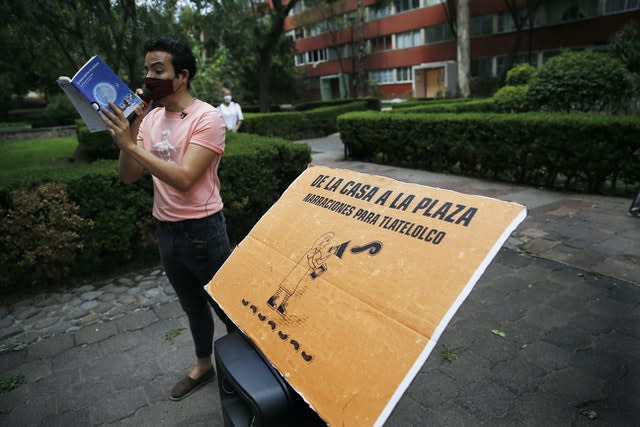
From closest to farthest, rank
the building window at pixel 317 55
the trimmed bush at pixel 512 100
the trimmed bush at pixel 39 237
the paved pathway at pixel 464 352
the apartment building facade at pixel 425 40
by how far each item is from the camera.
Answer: the paved pathway at pixel 464 352, the trimmed bush at pixel 39 237, the trimmed bush at pixel 512 100, the apartment building facade at pixel 425 40, the building window at pixel 317 55

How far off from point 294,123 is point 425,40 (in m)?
22.5

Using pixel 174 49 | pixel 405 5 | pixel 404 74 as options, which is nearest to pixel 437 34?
pixel 405 5

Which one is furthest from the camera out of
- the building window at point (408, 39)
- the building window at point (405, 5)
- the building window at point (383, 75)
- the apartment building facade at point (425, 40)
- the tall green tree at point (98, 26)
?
the building window at point (383, 75)

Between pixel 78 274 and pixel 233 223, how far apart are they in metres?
1.81

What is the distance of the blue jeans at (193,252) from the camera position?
2.28 meters

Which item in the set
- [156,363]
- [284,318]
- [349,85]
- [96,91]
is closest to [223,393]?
[284,318]

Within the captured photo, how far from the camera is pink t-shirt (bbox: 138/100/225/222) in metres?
2.06

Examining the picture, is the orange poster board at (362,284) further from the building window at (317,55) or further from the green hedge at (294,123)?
the building window at (317,55)

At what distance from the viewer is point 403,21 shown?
35.5 metres

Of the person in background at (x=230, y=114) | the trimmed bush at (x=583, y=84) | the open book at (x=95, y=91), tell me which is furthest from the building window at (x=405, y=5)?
the open book at (x=95, y=91)

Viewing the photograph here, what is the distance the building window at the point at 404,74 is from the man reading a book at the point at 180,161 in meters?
36.8

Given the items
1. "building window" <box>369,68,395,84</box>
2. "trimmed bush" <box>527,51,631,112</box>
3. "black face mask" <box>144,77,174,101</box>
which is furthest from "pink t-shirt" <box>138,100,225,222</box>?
"building window" <box>369,68,395,84</box>

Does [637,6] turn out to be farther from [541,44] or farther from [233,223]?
[233,223]

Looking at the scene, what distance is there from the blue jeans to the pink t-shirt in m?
0.06
